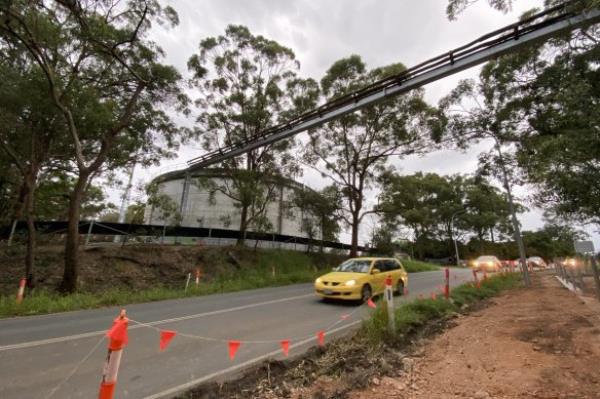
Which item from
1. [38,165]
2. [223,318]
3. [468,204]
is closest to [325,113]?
[223,318]

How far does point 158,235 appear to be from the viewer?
17391 mm

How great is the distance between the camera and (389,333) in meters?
5.57

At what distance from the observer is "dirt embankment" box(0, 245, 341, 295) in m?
12.5

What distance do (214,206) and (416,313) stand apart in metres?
21.2

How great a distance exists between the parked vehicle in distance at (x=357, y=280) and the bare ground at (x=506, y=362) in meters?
3.16

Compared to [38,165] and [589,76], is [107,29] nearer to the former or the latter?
[38,165]

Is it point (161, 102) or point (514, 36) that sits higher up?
point (161, 102)

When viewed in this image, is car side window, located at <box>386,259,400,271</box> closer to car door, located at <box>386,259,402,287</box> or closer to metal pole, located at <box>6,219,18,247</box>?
car door, located at <box>386,259,402,287</box>

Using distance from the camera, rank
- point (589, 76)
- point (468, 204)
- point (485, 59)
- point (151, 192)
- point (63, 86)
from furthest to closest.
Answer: point (468, 204)
point (151, 192)
point (63, 86)
point (485, 59)
point (589, 76)

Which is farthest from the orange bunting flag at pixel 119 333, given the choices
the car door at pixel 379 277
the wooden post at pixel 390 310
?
the car door at pixel 379 277

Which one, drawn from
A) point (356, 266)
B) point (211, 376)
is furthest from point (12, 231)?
point (356, 266)

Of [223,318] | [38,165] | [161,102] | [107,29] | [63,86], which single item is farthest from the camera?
[161,102]

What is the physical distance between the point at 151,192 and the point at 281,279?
9.06 meters

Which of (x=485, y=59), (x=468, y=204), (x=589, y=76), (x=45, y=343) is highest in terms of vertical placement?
(x=468, y=204)
